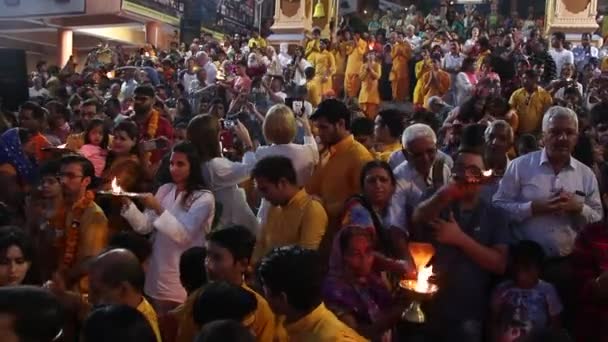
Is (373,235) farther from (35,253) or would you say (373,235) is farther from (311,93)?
(311,93)

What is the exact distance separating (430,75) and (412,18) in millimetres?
10540

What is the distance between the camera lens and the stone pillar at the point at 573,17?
21875mm

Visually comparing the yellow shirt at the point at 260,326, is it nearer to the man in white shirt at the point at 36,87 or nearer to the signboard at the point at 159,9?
the man in white shirt at the point at 36,87

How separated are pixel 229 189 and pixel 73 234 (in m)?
1.19

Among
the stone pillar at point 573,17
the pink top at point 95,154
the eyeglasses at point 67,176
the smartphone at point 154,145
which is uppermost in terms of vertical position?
the stone pillar at point 573,17

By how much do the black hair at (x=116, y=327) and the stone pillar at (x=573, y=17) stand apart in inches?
814

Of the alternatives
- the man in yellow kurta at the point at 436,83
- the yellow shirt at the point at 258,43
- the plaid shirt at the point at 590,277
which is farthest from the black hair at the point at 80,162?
the yellow shirt at the point at 258,43

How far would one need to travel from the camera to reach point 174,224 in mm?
4879

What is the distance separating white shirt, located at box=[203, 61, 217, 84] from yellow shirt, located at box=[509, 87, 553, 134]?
755cm

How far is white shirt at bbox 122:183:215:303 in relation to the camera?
489cm

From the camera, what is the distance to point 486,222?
14.9 feet

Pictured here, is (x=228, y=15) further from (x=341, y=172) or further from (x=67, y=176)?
(x=67, y=176)

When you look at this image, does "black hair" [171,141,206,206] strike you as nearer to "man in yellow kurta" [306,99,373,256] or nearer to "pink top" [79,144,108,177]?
"man in yellow kurta" [306,99,373,256]

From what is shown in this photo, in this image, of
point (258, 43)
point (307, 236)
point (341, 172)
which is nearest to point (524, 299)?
point (307, 236)
